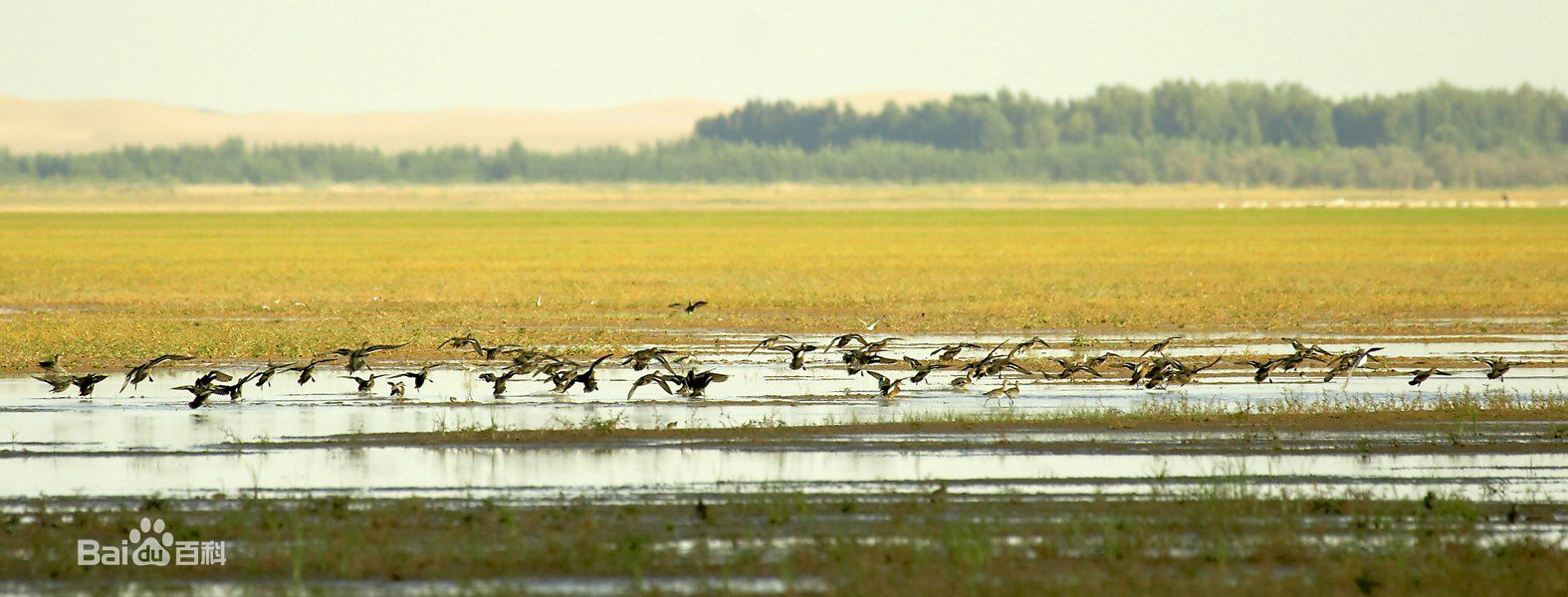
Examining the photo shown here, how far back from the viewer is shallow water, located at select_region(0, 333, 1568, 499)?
12672mm

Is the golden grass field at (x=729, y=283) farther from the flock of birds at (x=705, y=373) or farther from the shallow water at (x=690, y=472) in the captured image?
Result: the shallow water at (x=690, y=472)

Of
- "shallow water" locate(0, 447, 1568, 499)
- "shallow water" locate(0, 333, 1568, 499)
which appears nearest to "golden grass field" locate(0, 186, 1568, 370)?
"shallow water" locate(0, 333, 1568, 499)

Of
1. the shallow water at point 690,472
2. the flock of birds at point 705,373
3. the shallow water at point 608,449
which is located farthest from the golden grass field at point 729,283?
the shallow water at point 690,472

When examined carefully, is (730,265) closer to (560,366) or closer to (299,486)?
(560,366)

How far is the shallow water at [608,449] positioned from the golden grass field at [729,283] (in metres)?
5.79

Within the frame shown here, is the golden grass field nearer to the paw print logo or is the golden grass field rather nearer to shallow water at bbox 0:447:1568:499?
shallow water at bbox 0:447:1568:499

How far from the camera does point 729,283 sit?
1682 inches

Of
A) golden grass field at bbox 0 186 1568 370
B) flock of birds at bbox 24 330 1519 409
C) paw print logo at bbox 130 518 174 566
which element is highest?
paw print logo at bbox 130 518 174 566

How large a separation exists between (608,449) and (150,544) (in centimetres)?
475

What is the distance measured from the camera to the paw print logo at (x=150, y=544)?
32.7 feet

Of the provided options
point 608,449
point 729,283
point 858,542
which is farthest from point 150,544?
point 729,283

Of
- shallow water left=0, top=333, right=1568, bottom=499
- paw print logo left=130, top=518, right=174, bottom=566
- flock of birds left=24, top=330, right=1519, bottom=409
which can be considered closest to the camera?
paw print logo left=130, top=518, right=174, bottom=566

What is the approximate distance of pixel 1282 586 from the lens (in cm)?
920

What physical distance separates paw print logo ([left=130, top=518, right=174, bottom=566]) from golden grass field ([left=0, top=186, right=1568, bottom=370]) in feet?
42.3
